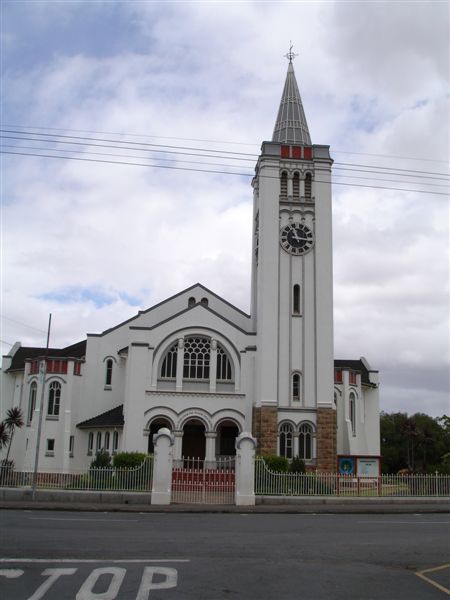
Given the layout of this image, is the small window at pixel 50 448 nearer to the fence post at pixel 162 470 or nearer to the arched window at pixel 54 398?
the arched window at pixel 54 398

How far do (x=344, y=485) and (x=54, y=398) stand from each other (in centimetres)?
2220

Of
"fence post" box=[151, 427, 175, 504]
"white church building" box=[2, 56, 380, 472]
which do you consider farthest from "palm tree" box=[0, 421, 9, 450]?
"fence post" box=[151, 427, 175, 504]

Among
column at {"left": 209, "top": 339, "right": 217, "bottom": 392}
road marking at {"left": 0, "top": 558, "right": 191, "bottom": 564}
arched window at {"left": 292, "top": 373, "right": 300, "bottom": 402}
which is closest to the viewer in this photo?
road marking at {"left": 0, "top": 558, "right": 191, "bottom": 564}

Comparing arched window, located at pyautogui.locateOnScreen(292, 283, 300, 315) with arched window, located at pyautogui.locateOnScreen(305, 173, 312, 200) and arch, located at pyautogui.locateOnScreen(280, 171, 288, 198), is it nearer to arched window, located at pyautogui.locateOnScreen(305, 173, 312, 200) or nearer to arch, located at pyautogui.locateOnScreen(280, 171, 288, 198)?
arch, located at pyautogui.locateOnScreen(280, 171, 288, 198)

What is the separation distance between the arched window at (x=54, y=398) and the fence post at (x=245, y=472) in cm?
1999

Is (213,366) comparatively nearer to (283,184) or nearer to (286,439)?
(286,439)

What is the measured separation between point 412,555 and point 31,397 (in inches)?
1355

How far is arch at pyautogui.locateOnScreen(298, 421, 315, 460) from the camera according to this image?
37.9 metres

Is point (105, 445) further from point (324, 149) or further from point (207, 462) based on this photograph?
point (324, 149)

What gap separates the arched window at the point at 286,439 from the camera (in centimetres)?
3788

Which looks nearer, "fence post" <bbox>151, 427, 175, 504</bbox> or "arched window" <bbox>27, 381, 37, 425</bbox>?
"fence post" <bbox>151, 427, 175, 504</bbox>

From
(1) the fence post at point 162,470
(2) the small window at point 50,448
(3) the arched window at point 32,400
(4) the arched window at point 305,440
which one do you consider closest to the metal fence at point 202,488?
(1) the fence post at point 162,470

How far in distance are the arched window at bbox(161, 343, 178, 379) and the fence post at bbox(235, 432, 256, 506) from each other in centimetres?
1382

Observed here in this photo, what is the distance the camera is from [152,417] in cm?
3803
